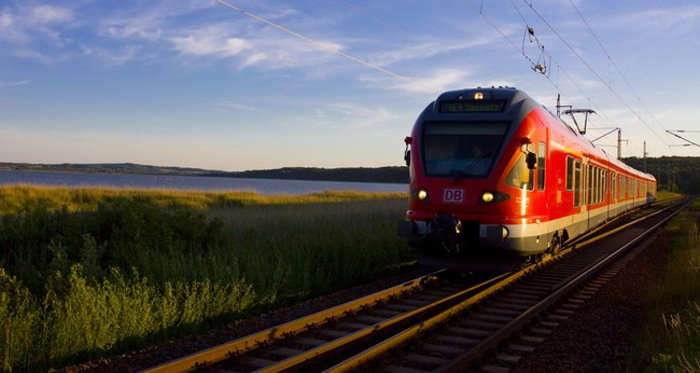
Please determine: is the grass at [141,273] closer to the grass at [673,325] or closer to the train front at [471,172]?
the train front at [471,172]

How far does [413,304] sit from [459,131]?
3.42 m

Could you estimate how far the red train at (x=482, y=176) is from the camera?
1007cm

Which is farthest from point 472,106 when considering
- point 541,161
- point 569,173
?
point 569,173

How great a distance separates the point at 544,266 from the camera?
13.2 m

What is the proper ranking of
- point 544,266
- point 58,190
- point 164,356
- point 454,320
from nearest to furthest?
point 164,356 → point 454,320 → point 544,266 → point 58,190

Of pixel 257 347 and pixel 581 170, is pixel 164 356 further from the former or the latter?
pixel 581 170

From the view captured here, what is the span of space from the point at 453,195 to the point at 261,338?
4.93m

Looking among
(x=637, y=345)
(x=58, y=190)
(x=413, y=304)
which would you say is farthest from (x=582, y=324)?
(x=58, y=190)

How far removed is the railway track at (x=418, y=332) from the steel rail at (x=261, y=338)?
0.01 metres

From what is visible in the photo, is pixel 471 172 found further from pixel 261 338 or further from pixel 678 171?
pixel 678 171

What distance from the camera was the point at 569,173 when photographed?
13.1m

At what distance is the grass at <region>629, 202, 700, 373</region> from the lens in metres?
5.65

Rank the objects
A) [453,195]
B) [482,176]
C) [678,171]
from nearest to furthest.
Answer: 1. [482,176]
2. [453,195]
3. [678,171]

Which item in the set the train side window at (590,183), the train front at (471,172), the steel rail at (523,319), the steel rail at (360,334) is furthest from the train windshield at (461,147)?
the train side window at (590,183)
